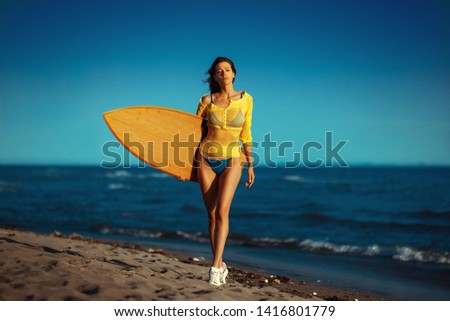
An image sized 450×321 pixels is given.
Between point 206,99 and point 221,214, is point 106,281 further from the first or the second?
point 206,99

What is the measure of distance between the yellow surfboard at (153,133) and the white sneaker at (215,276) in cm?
83

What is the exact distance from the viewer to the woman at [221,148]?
123 inches

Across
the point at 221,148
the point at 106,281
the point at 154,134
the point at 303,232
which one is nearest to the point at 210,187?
the point at 221,148

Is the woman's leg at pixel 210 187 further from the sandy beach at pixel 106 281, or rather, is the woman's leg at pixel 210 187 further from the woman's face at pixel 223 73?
the woman's face at pixel 223 73

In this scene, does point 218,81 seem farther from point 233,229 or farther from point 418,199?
point 418,199

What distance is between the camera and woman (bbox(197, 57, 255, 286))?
10.2ft

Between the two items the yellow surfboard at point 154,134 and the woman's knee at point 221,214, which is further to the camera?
the yellow surfboard at point 154,134

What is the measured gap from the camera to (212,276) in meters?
3.20

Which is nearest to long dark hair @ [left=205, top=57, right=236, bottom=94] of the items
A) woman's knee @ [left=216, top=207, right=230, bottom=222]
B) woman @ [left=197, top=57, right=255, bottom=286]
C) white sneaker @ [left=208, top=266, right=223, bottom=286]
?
woman @ [left=197, top=57, right=255, bottom=286]

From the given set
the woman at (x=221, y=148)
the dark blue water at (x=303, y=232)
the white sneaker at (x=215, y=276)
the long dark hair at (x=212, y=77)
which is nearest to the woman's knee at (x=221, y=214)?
the woman at (x=221, y=148)

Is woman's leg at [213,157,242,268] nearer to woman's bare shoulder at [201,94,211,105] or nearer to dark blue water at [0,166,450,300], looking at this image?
woman's bare shoulder at [201,94,211,105]

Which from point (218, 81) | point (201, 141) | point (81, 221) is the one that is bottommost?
point (81, 221)
